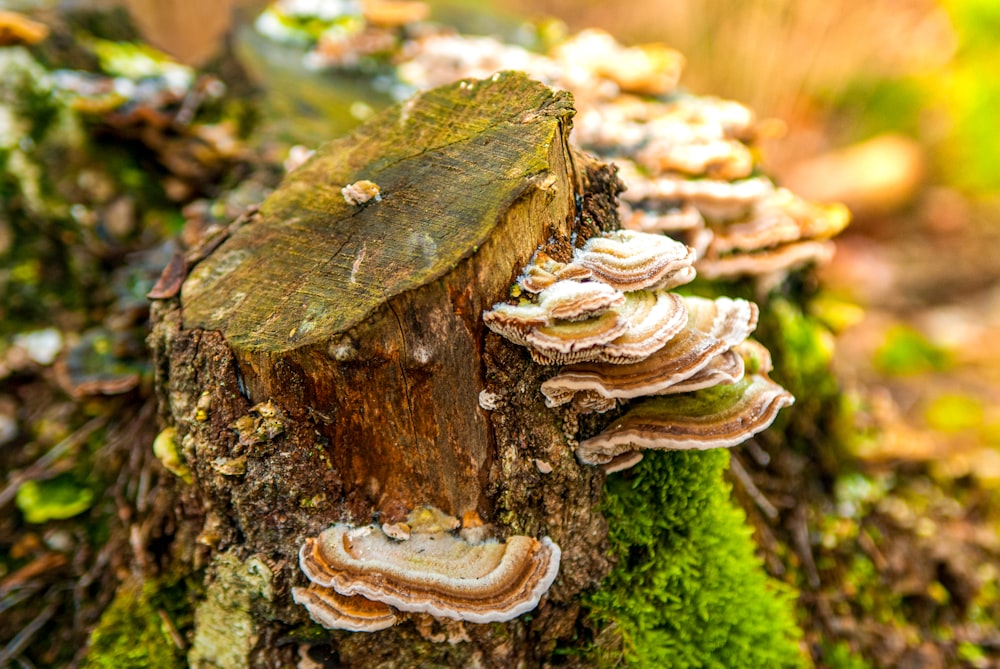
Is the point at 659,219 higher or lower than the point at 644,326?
lower

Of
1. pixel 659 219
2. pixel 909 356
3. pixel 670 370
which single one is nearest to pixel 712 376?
pixel 670 370

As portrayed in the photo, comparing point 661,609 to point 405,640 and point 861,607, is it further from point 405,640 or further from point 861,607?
point 861,607

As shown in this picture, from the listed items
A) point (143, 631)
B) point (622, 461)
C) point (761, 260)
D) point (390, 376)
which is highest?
point (390, 376)

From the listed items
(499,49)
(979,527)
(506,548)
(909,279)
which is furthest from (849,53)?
(506,548)

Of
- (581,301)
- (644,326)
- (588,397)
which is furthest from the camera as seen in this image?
(588,397)

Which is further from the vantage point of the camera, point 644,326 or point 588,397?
point 588,397

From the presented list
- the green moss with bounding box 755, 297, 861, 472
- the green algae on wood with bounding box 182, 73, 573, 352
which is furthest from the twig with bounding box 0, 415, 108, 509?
the green moss with bounding box 755, 297, 861, 472

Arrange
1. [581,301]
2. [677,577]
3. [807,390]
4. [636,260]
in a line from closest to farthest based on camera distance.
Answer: [581,301], [636,260], [677,577], [807,390]

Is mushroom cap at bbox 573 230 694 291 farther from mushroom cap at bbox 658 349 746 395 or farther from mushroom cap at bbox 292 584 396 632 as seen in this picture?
mushroom cap at bbox 292 584 396 632

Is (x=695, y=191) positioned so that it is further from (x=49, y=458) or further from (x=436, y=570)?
(x=49, y=458)
